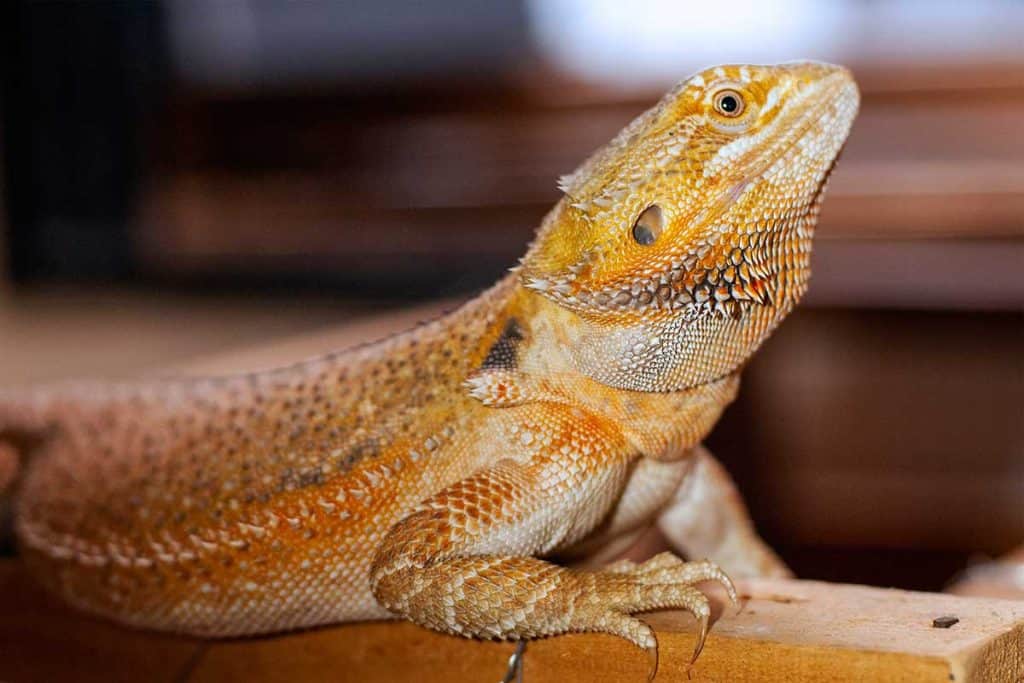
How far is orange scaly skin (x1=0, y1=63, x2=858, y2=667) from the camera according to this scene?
1308 millimetres

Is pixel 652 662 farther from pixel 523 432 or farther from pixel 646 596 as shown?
pixel 523 432

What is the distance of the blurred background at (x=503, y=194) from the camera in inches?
201

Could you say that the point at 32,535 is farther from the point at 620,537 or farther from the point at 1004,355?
the point at 1004,355

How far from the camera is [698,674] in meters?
1.30

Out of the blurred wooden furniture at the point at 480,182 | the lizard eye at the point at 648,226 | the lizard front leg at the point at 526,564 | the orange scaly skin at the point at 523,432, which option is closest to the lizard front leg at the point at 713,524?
the orange scaly skin at the point at 523,432

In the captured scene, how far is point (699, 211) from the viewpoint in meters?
1.30

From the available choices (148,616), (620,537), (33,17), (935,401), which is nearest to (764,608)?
(620,537)

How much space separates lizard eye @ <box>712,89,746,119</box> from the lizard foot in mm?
539

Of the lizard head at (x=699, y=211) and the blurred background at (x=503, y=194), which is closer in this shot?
the lizard head at (x=699, y=211)

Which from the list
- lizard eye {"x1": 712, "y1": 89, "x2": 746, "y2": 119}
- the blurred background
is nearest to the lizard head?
lizard eye {"x1": 712, "y1": 89, "x2": 746, "y2": 119}

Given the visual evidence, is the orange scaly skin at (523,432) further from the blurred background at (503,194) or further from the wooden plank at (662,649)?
the blurred background at (503,194)

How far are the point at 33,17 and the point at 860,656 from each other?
6.59 metres

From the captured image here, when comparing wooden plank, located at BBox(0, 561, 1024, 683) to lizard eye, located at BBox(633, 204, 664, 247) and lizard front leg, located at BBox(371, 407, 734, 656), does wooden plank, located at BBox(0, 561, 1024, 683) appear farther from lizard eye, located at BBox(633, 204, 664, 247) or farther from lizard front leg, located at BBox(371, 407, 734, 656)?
lizard eye, located at BBox(633, 204, 664, 247)

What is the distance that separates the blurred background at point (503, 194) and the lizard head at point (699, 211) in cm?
283
